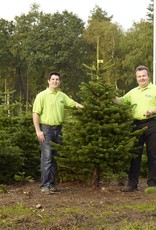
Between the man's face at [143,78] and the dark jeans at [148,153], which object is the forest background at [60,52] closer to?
the dark jeans at [148,153]

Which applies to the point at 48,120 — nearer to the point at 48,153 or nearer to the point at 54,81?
the point at 48,153

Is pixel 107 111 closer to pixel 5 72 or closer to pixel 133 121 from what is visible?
pixel 133 121

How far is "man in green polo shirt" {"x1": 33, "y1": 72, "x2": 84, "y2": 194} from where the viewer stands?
7863 millimetres

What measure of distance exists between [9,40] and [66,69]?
7.83m

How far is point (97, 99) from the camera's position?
7.82 metres

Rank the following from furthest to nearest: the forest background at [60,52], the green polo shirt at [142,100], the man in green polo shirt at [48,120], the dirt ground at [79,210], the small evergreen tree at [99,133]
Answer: the forest background at [60,52] → the man in green polo shirt at [48,120] → the green polo shirt at [142,100] → the small evergreen tree at [99,133] → the dirt ground at [79,210]

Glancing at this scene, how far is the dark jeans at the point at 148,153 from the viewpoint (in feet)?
25.6

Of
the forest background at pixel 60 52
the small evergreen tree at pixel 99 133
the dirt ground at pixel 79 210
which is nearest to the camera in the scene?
the dirt ground at pixel 79 210

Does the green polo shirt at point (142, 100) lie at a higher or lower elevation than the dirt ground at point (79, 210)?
higher

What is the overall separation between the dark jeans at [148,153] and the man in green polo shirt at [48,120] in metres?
1.16

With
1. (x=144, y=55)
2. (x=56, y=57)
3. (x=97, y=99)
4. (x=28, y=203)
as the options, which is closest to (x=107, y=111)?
(x=97, y=99)

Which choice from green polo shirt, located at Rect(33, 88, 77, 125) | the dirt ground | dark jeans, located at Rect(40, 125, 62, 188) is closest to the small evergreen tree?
dark jeans, located at Rect(40, 125, 62, 188)

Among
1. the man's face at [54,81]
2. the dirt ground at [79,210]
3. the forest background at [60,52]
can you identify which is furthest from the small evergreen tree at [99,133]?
the forest background at [60,52]

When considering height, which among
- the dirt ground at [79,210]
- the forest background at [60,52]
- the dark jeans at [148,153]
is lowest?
the dirt ground at [79,210]
